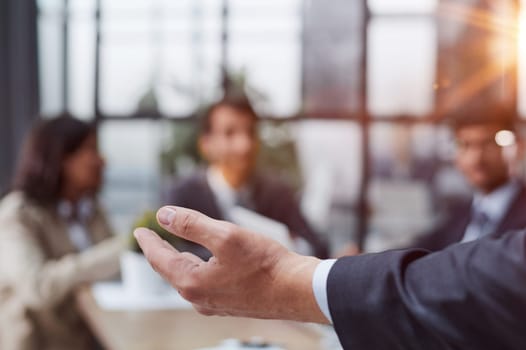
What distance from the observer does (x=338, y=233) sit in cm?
437

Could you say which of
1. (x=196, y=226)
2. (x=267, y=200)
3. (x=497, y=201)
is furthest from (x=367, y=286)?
(x=267, y=200)

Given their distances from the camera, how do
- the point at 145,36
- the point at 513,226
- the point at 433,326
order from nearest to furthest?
the point at 433,326 → the point at 513,226 → the point at 145,36

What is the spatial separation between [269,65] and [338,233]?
0.94 metres

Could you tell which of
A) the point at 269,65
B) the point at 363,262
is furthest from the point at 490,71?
the point at 363,262

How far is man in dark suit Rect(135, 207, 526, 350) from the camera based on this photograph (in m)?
0.71

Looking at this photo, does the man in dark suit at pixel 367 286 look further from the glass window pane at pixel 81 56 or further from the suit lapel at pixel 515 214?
the glass window pane at pixel 81 56

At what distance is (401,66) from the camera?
4.27 m

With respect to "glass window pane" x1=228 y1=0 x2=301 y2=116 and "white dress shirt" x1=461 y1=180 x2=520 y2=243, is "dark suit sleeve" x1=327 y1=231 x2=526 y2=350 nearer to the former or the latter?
"white dress shirt" x1=461 y1=180 x2=520 y2=243

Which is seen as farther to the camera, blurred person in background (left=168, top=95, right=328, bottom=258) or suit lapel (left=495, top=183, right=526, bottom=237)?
blurred person in background (left=168, top=95, right=328, bottom=258)

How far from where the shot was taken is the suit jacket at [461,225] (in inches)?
116

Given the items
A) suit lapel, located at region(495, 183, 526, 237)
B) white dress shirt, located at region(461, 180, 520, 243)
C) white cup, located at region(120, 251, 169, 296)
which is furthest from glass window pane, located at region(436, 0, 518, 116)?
white cup, located at region(120, 251, 169, 296)

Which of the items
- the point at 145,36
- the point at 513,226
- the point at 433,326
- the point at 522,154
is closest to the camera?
the point at 433,326

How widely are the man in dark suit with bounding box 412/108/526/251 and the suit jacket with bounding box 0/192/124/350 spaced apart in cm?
136

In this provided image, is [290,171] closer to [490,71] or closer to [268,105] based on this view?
[268,105]
